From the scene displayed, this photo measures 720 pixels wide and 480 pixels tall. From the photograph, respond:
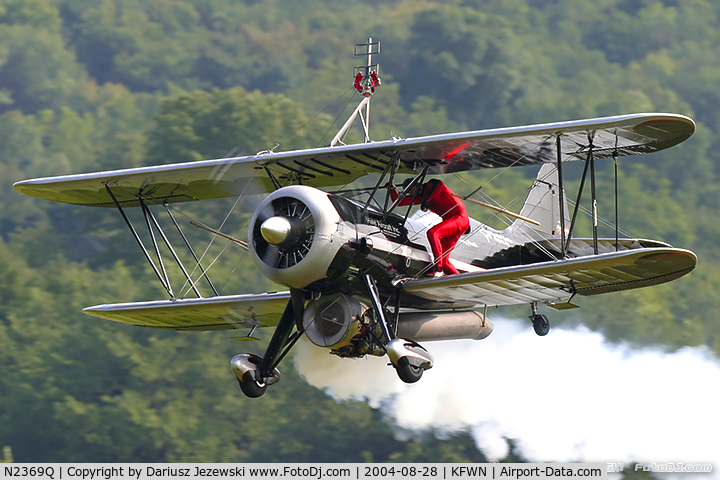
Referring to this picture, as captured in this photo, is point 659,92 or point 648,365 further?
point 659,92

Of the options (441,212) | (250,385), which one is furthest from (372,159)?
(250,385)

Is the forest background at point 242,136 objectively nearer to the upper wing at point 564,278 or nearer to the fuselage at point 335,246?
the upper wing at point 564,278

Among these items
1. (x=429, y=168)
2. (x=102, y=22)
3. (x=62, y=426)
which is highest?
(x=102, y=22)

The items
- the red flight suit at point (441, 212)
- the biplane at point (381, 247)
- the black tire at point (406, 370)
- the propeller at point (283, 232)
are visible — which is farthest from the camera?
the red flight suit at point (441, 212)

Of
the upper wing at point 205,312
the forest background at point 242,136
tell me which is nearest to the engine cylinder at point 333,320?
the upper wing at point 205,312

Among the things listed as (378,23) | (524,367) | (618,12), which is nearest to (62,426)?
(524,367)

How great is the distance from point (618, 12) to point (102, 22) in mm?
48712

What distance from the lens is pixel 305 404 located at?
42875mm

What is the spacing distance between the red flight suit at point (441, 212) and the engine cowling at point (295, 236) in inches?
55.6

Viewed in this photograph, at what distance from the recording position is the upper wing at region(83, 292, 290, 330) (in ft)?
52.4

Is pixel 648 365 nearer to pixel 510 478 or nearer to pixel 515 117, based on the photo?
pixel 510 478

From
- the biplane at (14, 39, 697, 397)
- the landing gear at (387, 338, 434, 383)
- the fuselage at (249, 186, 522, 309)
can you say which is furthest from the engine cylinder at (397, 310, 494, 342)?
the landing gear at (387, 338, 434, 383)

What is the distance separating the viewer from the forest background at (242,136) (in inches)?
1657

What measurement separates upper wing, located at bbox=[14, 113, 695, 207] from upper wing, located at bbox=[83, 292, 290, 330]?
1.63m
